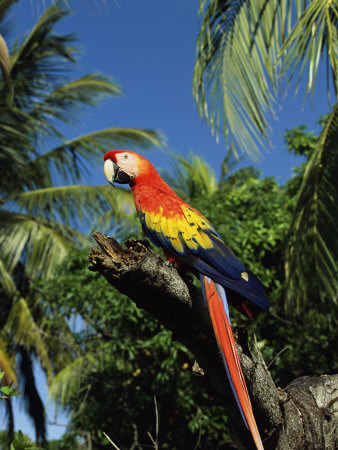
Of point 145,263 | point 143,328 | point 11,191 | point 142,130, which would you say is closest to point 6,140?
point 11,191

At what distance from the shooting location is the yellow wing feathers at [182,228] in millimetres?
1937

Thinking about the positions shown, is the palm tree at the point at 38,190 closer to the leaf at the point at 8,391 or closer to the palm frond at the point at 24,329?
the palm frond at the point at 24,329

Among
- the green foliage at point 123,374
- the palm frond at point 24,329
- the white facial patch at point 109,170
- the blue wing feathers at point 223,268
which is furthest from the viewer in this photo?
the palm frond at point 24,329

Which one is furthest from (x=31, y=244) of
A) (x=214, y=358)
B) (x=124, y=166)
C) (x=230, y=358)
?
(x=230, y=358)

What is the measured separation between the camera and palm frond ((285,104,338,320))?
11.5 ft

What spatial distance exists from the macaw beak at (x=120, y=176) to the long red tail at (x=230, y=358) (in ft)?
3.60

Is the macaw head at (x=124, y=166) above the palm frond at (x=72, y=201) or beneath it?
beneath

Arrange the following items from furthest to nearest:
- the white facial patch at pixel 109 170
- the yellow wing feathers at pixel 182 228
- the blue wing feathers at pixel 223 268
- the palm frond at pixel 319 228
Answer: the palm frond at pixel 319 228
the white facial patch at pixel 109 170
the yellow wing feathers at pixel 182 228
the blue wing feathers at pixel 223 268

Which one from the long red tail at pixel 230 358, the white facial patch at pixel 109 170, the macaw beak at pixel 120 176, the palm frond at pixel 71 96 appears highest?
the palm frond at pixel 71 96

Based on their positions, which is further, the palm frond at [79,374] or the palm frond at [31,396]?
the palm frond at [31,396]

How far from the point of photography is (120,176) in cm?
253

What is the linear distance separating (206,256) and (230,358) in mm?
521

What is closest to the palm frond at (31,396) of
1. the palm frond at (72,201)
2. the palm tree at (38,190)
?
the palm tree at (38,190)

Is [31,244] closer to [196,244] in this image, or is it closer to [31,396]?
[31,396]
